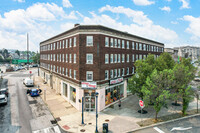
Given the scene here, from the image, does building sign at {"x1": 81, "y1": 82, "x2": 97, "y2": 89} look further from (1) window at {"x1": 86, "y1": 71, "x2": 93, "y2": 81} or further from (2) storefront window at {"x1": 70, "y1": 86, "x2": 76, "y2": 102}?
(2) storefront window at {"x1": 70, "y1": 86, "x2": 76, "y2": 102}

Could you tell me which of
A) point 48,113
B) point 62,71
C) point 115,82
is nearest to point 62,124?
point 48,113

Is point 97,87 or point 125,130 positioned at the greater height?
point 97,87

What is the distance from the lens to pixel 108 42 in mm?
24438

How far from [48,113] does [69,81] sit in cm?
720

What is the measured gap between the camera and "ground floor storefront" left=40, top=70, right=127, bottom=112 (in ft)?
73.0

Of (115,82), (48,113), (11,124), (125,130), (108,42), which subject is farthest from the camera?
(115,82)

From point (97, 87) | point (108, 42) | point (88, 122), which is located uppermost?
point (108, 42)

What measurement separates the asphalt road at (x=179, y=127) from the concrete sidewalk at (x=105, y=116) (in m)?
2.09

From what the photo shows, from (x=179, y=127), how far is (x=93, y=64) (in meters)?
15.2

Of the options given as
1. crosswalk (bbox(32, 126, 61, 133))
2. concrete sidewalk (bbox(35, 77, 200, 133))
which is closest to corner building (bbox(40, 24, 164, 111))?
concrete sidewalk (bbox(35, 77, 200, 133))

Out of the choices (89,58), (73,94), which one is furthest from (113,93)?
(89,58)

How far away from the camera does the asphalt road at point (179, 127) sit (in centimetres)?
1602

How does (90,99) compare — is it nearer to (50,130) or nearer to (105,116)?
(105,116)

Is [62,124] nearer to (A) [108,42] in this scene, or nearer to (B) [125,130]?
(B) [125,130]
